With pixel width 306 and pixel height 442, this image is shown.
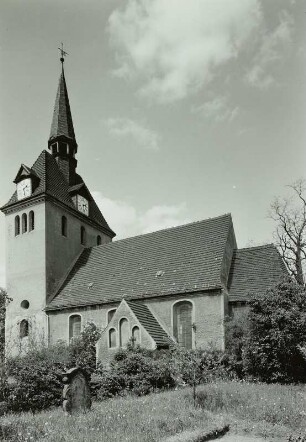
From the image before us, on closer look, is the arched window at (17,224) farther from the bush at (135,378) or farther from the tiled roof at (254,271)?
the bush at (135,378)

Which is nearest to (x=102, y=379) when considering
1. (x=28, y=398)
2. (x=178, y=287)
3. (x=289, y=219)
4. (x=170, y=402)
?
Answer: (x=28, y=398)

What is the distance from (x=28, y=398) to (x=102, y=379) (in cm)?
344

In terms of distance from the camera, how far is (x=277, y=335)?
19641 mm

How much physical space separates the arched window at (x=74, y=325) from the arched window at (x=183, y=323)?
7364 millimetres

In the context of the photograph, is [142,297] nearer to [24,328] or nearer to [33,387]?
[33,387]

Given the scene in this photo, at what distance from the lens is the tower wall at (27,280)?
31.1m

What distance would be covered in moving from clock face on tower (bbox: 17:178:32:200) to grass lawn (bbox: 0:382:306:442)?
22.0m

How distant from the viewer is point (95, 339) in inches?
1059

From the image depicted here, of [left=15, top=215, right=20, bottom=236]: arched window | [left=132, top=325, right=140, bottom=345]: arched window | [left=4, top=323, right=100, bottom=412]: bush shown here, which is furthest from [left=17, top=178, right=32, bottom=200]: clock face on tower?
[left=4, top=323, right=100, bottom=412]: bush

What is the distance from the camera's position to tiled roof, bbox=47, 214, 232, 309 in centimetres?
2662

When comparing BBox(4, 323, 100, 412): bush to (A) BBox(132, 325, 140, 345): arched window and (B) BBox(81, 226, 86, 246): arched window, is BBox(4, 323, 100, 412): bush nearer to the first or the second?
(A) BBox(132, 325, 140, 345): arched window

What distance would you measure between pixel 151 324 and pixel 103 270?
8.17 metres

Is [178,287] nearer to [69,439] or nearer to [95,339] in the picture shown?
[95,339]

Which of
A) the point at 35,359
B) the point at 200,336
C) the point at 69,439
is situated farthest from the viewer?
the point at 200,336
